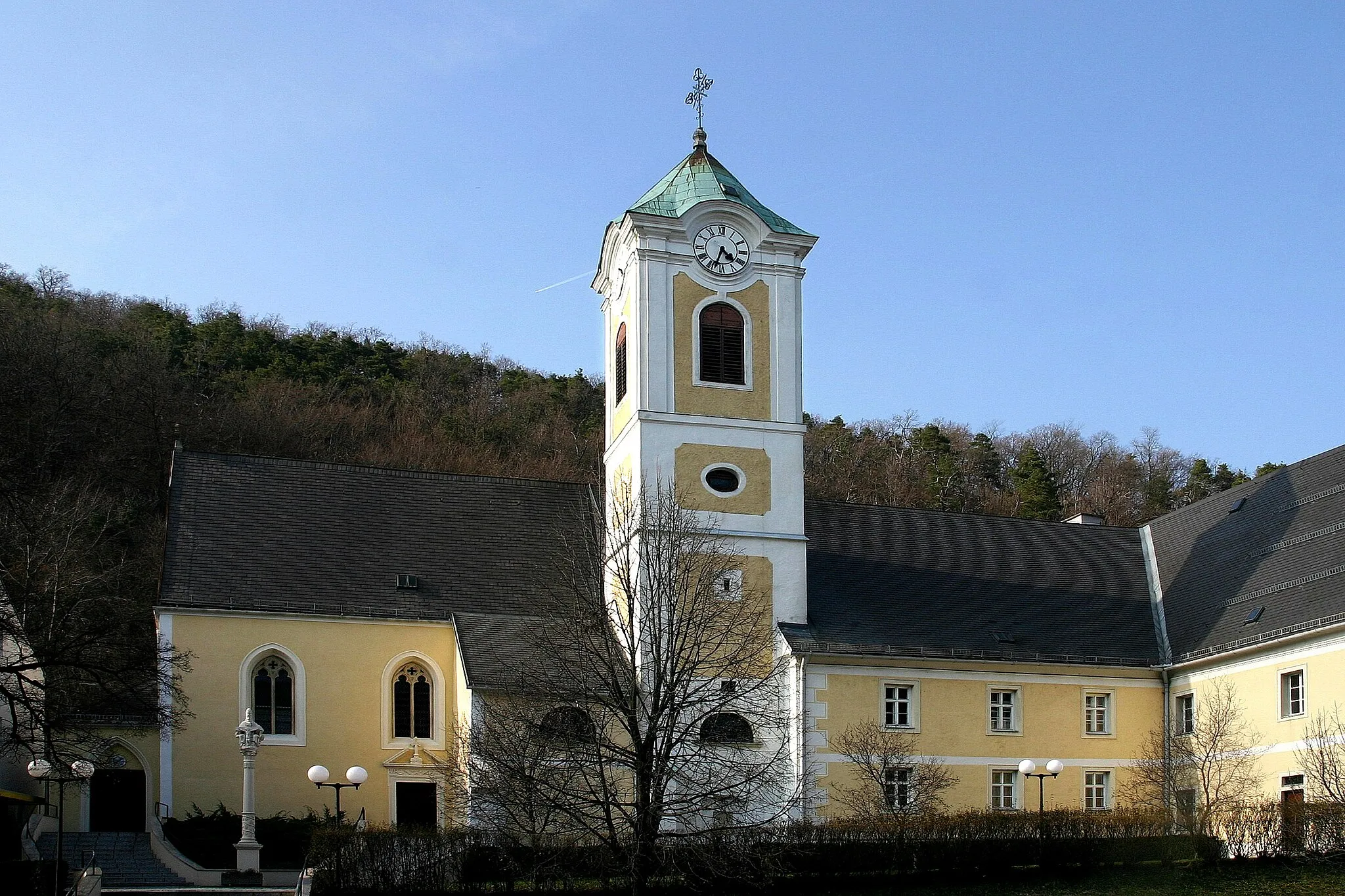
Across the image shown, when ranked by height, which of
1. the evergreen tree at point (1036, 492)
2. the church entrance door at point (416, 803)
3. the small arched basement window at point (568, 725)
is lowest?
the church entrance door at point (416, 803)

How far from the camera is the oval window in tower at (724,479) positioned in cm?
3444

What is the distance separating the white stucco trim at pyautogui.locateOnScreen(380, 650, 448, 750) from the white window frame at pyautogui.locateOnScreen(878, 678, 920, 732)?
9.99 metres

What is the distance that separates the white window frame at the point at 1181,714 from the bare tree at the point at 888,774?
591 cm

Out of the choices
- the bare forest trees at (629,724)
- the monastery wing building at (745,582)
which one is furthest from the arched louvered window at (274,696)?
the bare forest trees at (629,724)

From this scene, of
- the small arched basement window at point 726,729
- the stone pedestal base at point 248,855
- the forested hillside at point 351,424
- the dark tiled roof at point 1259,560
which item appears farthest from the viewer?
the forested hillside at point 351,424

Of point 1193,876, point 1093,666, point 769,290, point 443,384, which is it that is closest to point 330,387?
point 443,384

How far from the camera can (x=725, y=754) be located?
3228cm

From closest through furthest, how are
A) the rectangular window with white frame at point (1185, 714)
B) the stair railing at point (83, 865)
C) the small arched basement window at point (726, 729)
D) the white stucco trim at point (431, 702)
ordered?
the stair railing at point (83, 865) → the small arched basement window at point (726, 729) → the white stucco trim at point (431, 702) → the rectangular window with white frame at point (1185, 714)

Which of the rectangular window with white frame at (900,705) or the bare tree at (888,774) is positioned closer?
the bare tree at (888,774)

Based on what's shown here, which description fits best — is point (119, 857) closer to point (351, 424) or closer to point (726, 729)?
point (726, 729)

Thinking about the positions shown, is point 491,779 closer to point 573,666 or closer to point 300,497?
point 573,666

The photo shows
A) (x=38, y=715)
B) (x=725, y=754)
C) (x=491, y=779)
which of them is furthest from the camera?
(x=725, y=754)

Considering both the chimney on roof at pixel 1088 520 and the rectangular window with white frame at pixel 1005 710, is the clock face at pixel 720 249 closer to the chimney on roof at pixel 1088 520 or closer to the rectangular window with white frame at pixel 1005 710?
the rectangular window with white frame at pixel 1005 710

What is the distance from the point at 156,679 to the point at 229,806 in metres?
4.79
